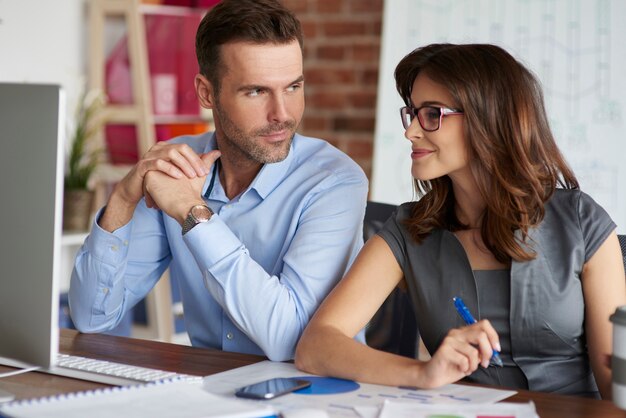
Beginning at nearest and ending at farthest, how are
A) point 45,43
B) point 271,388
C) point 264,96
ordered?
point 271,388
point 264,96
point 45,43

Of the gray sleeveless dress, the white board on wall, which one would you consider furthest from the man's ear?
the white board on wall

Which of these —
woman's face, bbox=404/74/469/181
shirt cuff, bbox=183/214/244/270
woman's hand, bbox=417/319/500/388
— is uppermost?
woman's face, bbox=404/74/469/181

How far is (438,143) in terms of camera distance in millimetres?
1759

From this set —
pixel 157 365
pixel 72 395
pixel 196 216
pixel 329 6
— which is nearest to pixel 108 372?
pixel 157 365

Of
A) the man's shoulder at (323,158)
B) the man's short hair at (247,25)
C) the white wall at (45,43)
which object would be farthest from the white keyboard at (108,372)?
the white wall at (45,43)

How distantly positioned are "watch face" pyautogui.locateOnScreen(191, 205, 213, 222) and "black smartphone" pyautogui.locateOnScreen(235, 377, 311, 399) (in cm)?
40

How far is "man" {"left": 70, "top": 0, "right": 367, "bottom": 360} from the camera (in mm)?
1756

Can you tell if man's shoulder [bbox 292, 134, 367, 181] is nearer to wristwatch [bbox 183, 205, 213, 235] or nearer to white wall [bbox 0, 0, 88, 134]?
wristwatch [bbox 183, 205, 213, 235]

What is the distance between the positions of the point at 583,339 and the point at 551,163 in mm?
341

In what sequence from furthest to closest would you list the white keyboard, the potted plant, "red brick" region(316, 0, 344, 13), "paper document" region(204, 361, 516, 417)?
"red brick" region(316, 0, 344, 13) < the potted plant < the white keyboard < "paper document" region(204, 361, 516, 417)

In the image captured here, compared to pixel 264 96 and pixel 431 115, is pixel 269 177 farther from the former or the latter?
pixel 431 115

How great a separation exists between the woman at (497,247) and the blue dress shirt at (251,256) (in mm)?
95

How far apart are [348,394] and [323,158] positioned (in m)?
0.72

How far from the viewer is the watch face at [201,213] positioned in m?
1.76
